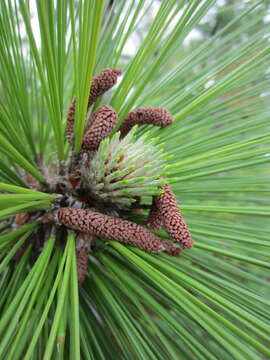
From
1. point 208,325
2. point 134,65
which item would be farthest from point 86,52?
point 208,325

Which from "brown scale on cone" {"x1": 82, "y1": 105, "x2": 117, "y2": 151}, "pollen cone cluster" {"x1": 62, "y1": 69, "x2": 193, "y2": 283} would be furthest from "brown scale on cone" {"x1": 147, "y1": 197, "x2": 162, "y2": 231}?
"brown scale on cone" {"x1": 82, "y1": 105, "x2": 117, "y2": 151}

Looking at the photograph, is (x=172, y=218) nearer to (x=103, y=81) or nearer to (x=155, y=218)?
(x=155, y=218)

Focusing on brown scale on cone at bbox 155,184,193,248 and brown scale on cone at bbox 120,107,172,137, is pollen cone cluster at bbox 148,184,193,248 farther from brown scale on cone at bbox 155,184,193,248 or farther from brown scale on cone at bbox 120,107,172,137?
brown scale on cone at bbox 120,107,172,137

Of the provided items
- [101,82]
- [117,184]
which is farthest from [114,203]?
[101,82]

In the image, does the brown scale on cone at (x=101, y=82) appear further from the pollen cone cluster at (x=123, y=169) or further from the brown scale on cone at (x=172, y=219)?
the brown scale on cone at (x=172, y=219)

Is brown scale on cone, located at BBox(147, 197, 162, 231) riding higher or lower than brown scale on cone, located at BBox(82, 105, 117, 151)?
lower
